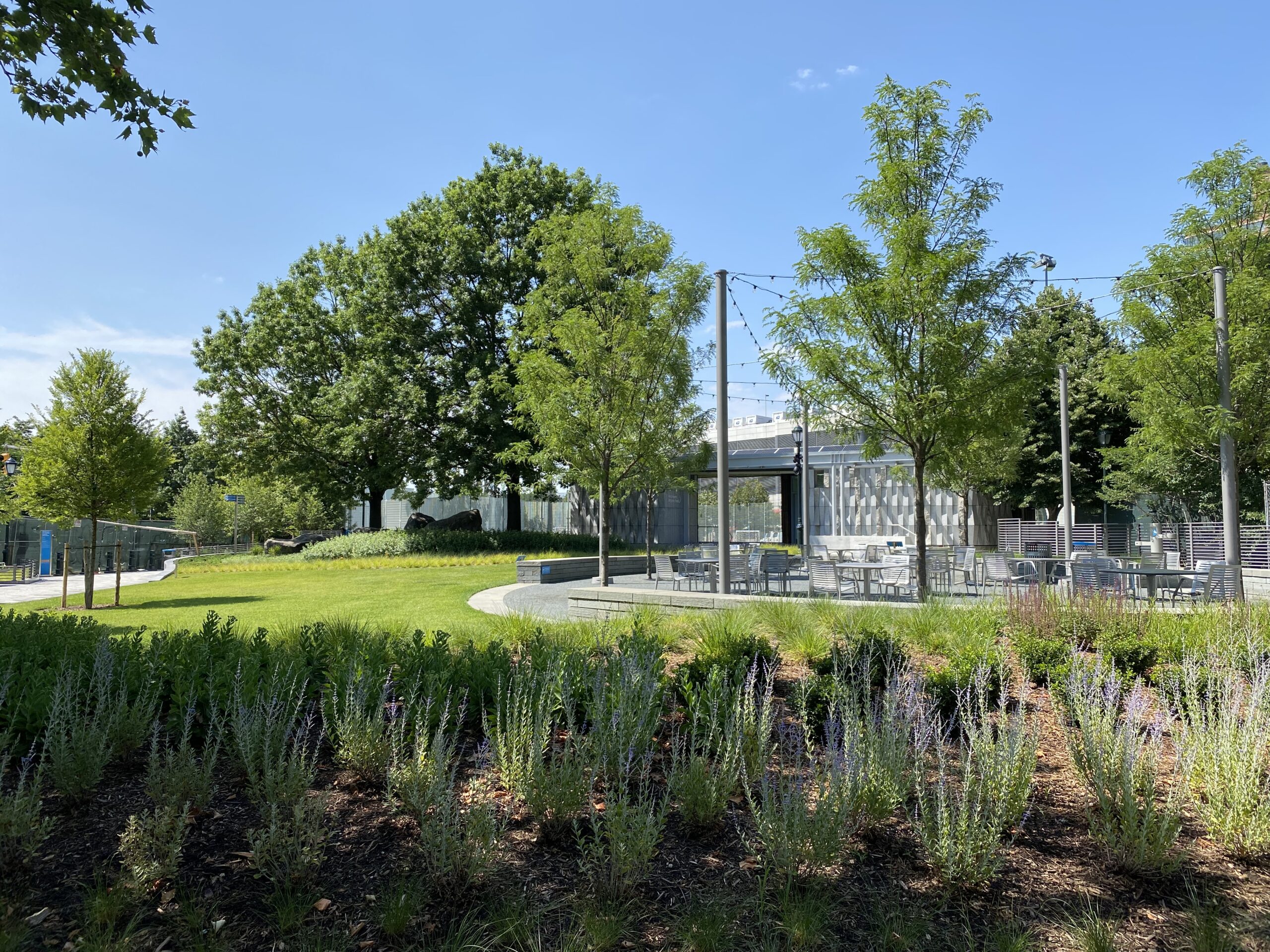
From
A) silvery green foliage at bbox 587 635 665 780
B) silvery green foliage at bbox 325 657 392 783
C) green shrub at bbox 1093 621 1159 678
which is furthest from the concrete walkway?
green shrub at bbox 1093 621 1159 678

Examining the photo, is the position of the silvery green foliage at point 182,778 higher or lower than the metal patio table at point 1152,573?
lower

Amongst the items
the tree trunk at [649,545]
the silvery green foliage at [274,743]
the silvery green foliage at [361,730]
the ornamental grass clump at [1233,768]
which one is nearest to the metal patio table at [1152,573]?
the ornamental grass clump at [1233,768]

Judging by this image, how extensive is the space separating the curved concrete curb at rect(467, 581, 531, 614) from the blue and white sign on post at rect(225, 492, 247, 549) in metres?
25.6

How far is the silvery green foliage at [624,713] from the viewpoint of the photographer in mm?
3818

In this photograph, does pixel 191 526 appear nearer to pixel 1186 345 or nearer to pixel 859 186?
pixel 859 186

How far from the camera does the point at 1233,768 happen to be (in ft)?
12.2

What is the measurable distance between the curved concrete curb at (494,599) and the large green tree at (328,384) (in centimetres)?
1129

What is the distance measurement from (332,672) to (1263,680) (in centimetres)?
520

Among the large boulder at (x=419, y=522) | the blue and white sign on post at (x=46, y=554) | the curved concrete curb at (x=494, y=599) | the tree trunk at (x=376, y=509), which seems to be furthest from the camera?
the large boulder at (x=419, y=522)

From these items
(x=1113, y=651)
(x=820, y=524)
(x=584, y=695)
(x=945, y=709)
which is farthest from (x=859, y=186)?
(x=820, y=524)

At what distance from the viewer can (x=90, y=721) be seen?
436 cm

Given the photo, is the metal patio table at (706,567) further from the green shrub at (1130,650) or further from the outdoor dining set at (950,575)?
the green shrub at (1130,650)

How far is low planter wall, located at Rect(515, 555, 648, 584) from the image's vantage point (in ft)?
58.0

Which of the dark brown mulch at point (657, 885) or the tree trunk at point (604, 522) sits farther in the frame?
the tree trunk at point (604, 522)
